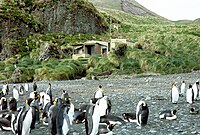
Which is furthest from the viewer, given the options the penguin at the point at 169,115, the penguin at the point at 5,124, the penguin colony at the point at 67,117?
the penguin at the point at 169,115

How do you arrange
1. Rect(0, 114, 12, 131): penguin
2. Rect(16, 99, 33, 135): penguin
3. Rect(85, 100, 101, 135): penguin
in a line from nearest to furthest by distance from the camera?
Rect(85, 100, 101, 135): penguin → Rect(16, 99, 33, 135): penguin → Rect(0, 114, 12, 131): penguin

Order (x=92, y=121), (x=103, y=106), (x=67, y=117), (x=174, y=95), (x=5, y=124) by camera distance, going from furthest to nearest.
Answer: (x=174, y=95)
(x=103, y=106)
(x=5, y=124)
(x=67, y=117)
(x=92, y=121)

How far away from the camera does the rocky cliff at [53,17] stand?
53.1 meters

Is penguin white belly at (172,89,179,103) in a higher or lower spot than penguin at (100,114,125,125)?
A: higher

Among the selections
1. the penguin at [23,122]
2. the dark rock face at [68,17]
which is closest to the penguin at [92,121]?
the penguin at [23,122]

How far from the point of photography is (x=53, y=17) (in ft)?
193

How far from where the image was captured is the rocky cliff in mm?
53125

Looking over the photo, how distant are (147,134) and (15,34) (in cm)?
4613

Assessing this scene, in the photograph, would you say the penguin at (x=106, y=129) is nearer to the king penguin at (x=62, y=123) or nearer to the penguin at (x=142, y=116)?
the king penguin at (x=62, y=123)

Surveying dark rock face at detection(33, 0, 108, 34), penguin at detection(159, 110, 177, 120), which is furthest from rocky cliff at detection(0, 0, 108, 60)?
penguin at detection(159, 110, 177, 120)

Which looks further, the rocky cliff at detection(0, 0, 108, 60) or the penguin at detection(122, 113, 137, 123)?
the rocky cliff at detection(0, 0, 108, 60)

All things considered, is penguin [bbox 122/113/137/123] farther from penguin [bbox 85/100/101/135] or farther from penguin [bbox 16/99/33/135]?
penguin [bbox 16/99/33/135]

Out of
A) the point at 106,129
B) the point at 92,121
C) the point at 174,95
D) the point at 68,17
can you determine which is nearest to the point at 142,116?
the point at 106,129

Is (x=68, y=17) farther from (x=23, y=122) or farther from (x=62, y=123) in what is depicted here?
(x=62, y=123)
